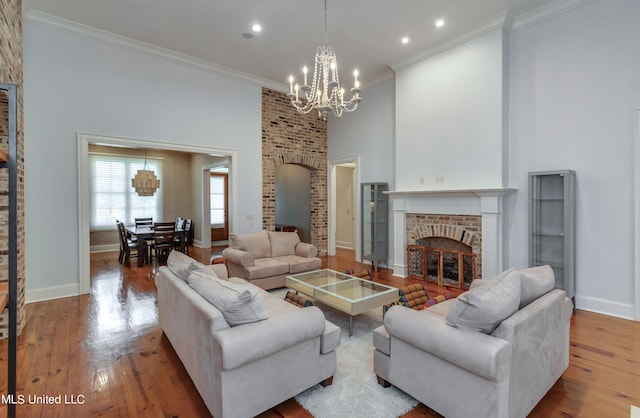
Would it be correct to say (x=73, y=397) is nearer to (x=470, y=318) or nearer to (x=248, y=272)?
(x=248, y=272)

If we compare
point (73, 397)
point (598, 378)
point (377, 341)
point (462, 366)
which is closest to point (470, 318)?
point (462, 366)

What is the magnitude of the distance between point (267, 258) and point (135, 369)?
269cm

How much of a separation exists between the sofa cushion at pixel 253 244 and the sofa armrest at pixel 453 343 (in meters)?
3.28

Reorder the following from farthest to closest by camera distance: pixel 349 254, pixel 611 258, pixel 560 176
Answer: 1. pixel 349 254
2. pixel 560 176
3. pixel 611 258

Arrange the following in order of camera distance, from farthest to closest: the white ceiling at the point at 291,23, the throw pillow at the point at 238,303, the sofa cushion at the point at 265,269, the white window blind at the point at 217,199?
the white window blind at the point at 217,199, the sofa cushion at the point at 265,269, the white ceiling at the point at 291,23, the throw pillow at the point at 238,303

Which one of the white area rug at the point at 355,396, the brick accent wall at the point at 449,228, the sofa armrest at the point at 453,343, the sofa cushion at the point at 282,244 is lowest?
the white area rug at the point at 355,396

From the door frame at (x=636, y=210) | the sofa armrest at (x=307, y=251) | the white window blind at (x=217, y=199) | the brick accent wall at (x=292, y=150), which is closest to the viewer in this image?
the door frame at (x=636, y=210)

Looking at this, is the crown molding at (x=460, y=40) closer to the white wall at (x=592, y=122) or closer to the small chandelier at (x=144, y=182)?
the white wall at (x=592, y=122)

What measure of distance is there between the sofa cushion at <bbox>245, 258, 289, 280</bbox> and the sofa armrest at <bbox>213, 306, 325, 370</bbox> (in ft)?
7.92

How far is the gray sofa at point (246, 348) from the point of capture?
1771mm

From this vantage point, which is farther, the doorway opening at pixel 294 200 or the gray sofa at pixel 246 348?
the doorway opening at pixel 294 200

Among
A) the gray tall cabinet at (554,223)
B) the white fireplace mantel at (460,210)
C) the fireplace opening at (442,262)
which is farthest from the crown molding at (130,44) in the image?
the gray tall cabinet at (554,223)

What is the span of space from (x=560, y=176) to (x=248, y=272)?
173 inches

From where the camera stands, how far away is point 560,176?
398cm
